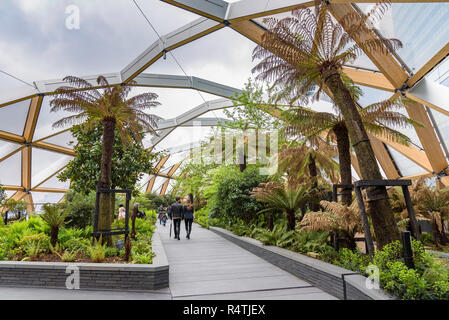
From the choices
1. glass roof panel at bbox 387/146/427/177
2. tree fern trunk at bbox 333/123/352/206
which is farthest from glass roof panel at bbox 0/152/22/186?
glass roof panel at bbox 387/146/427/177

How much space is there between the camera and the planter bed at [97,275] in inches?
156

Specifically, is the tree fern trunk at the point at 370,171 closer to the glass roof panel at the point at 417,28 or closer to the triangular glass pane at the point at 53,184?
the glass roof panel at the point at 417,28

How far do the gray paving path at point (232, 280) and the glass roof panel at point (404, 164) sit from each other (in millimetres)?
10801

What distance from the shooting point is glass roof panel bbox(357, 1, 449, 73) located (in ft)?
23.8

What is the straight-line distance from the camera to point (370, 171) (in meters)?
3.90

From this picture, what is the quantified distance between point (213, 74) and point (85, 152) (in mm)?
7284

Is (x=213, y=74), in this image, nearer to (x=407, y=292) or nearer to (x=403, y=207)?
(x=403, y=207)

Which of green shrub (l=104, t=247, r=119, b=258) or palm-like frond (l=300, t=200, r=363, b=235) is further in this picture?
green shrub (l=104, t=247, r=119, b=258)

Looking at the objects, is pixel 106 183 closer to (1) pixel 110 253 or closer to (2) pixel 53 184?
(1) pixel 110 253

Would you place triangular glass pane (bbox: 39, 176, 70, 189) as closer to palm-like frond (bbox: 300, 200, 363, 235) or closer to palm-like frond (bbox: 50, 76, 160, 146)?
palm-like frond (bbox: 50, 76, 160, 146)

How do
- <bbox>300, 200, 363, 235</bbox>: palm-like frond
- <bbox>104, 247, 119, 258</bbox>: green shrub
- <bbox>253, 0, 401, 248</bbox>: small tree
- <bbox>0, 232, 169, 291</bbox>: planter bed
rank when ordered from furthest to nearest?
<bbox>104, 247, 119, 258</bbox>: green shrub, <bbox>300, 200, 363, 235</bbox>: palm-like frond, <bbox>253, 0, 401, 248</bbox>: small tree, <bbox>0, 232, 169, 291</bbox>: planter bed

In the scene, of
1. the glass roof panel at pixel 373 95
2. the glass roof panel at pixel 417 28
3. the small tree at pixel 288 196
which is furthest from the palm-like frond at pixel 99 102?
the glass roof panel at pixel 373 95

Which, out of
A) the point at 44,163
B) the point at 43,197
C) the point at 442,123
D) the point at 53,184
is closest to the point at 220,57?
the point at 442,123

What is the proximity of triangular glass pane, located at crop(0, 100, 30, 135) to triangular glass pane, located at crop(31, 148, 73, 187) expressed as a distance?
3.34 meters
